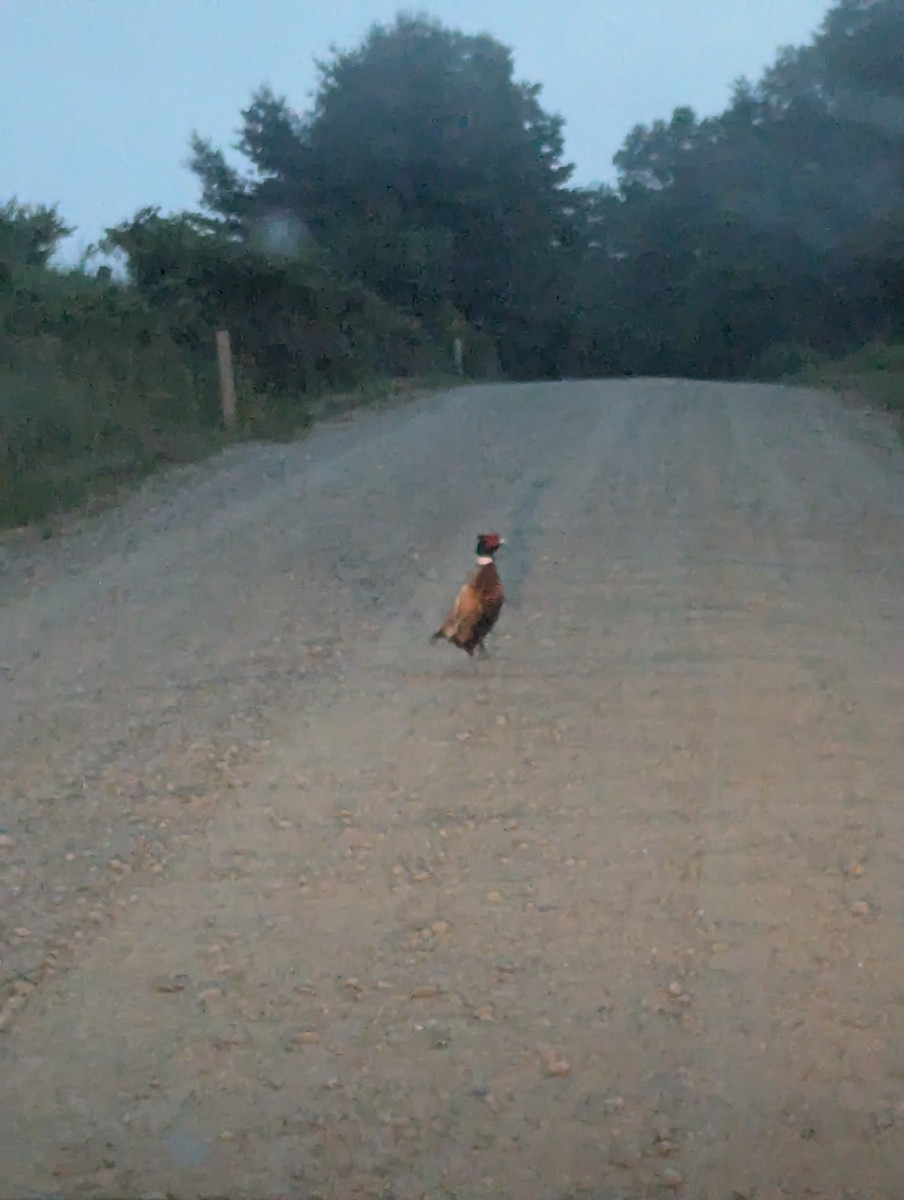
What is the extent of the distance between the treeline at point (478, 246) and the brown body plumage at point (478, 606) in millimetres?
10899

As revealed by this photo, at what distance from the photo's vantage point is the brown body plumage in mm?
7215

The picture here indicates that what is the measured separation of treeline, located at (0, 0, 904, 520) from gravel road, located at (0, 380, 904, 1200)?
9902mm

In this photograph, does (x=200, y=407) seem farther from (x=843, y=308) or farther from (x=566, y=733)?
(x=843, y=308)

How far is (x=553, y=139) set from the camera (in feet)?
142

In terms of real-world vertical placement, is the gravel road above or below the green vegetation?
below

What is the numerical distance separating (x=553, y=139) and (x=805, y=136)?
9044 mm

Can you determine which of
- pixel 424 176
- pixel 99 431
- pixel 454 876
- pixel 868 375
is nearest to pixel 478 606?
pixel 454 876

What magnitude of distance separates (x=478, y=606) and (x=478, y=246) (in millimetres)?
34290

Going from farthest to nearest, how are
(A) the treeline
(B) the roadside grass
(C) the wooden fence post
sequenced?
1. (A) the treeline
2. (C) the wooden fence post
3. (B) the roadside grass

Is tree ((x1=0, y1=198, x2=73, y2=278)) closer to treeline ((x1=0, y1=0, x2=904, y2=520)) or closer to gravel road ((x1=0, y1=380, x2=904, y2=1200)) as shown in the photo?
treeline ((x1=0, y1=0, x2=904, y2=520))

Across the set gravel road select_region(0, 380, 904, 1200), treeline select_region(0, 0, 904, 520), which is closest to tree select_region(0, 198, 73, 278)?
treeline select_region(0, 0, 904, 520)

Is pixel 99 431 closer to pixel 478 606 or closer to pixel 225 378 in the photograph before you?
pixel 225 378

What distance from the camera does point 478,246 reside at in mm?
40125

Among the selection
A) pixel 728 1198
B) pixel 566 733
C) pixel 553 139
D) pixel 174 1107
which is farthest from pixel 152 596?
pixel 553 139
